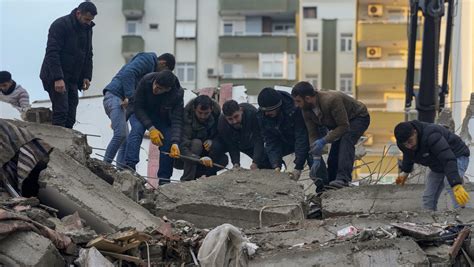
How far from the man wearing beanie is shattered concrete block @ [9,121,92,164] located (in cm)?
340

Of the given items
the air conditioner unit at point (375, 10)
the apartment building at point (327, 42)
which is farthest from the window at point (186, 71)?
the air conditioner unit at point (375, 10)

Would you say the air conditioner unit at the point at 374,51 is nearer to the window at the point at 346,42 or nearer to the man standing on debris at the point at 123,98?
the window at the point at 346,42

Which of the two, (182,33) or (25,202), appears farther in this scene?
(182,33)

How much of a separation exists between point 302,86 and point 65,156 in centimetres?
288

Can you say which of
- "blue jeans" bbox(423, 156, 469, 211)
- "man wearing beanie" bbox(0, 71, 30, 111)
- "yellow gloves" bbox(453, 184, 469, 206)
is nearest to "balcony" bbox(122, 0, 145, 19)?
"man wearing beanie" bbox(0, 71, 30, 111)

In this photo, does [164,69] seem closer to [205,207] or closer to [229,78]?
[205,207]

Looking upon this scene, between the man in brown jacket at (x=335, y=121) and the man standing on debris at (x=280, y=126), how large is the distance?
0.30 meters

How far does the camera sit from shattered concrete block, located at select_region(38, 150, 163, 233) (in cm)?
803

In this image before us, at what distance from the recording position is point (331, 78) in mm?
42094

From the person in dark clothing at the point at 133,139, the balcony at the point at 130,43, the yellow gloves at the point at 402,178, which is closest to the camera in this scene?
the yellow gloves at the point at 402,178

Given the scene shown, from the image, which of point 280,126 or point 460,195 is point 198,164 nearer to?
point 280,126

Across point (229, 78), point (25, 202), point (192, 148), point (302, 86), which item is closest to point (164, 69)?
point (192, 148)

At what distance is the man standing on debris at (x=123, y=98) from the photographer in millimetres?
10969

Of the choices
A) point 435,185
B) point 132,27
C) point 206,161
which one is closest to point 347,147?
point 435,185
